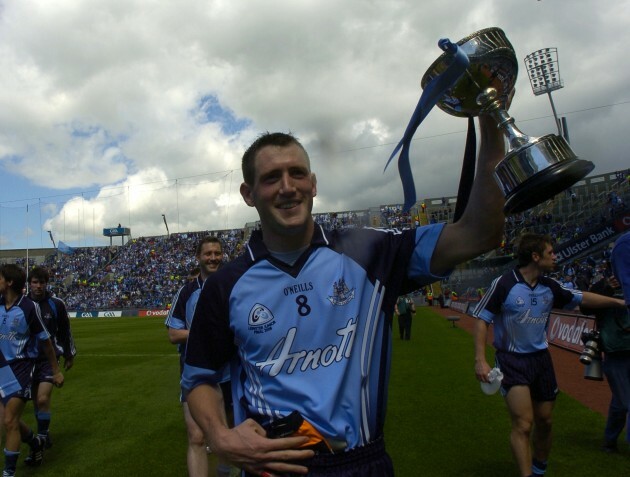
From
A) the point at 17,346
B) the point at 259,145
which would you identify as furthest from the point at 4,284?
the point at 259,145

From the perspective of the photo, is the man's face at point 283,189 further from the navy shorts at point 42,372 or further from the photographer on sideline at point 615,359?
the navy shorts at point 42,372

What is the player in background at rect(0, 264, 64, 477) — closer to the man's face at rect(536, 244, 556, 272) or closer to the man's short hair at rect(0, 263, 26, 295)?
the man's short hair at rect(0, 263, 26, 295)

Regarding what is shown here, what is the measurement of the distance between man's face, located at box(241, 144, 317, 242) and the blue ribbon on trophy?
0.46 meters

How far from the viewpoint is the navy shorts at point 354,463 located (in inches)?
74.2

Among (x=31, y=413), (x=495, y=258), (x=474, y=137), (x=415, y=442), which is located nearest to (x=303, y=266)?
(x=474, y=137)

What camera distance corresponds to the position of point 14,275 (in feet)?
20.0

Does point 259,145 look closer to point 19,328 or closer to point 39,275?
point 19,328

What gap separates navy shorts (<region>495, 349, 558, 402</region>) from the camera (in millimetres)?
5000

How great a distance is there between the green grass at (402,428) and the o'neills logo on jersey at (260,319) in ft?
14.1

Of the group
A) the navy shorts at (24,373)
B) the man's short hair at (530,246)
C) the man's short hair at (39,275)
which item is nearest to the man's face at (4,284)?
the man's short hair at (39,275)

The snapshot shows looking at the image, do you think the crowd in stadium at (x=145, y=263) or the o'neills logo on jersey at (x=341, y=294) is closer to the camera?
the o'neills logo on jersey at (x=341, y=294)

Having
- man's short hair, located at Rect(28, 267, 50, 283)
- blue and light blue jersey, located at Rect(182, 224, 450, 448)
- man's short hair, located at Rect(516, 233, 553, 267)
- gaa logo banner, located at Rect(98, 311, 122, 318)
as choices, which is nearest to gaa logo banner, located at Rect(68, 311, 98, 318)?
gaa logo banner, located at Rect(98, 311, 122, 318)

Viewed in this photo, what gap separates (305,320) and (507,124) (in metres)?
1.04

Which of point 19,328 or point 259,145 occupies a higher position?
point 259,145
